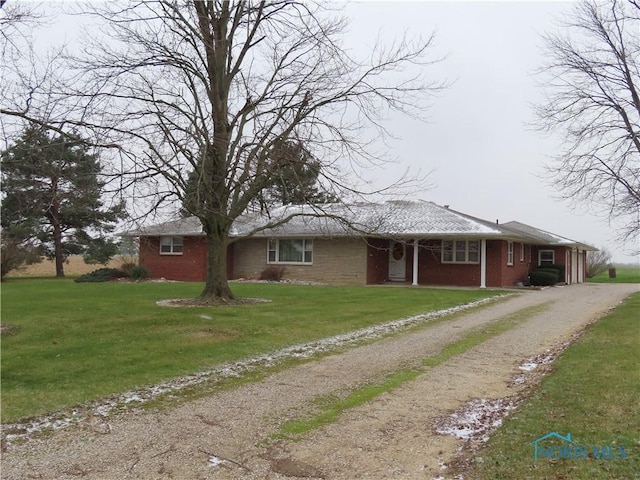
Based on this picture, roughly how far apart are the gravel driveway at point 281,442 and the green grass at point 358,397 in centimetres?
12

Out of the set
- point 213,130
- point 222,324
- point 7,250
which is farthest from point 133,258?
point 222,324

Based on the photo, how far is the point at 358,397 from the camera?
6523 millimetres

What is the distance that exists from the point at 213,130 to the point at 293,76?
2.91m

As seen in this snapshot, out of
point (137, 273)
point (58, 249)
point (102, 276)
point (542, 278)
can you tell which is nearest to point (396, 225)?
point (542, 278)

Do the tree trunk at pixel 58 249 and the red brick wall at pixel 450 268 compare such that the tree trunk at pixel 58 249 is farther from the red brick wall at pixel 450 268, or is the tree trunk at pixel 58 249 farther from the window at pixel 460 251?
the window at pixel 460 251

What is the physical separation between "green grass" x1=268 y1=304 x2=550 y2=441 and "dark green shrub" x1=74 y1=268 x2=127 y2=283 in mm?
22607

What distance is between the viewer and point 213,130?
656 inches

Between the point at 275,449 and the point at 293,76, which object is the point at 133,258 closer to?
the point at 293,76

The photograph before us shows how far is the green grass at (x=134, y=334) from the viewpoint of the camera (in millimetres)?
7051

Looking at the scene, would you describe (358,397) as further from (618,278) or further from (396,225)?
(618,278)

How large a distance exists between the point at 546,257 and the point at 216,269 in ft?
75.6

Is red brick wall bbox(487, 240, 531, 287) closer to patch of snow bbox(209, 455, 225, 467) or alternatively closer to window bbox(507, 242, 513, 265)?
window bbox(507, 242, 513, 265)

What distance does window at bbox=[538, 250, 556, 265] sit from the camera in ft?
107

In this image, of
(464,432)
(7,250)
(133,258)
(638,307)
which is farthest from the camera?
(133,258)
